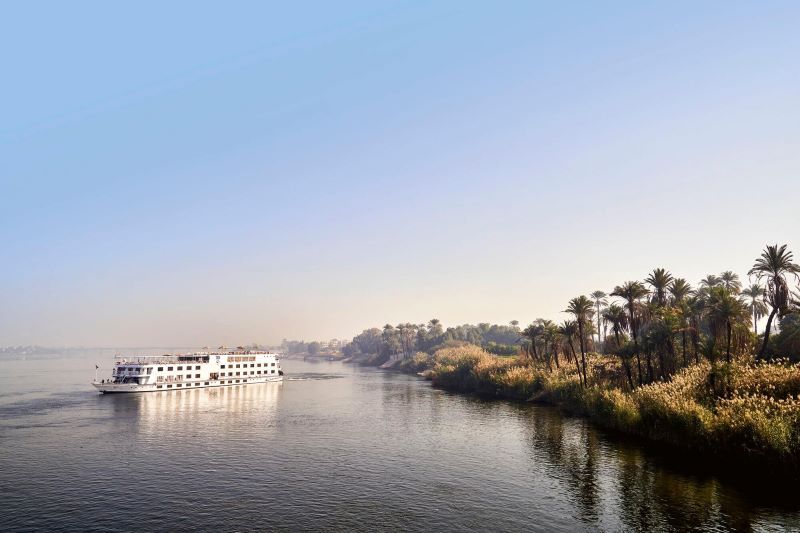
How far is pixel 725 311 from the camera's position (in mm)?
63500

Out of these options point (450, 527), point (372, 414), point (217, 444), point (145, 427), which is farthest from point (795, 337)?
point (145, 427)

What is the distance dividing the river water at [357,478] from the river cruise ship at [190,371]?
40.1 metres

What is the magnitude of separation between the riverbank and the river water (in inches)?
129

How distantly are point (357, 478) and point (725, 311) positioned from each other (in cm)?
5347

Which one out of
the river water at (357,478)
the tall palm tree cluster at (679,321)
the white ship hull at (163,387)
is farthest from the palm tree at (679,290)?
the white ship hull at (163,387)

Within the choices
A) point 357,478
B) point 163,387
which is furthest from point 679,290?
point 163,387

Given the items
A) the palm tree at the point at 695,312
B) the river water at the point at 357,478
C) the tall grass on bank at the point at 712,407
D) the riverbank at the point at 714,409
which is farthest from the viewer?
the palm tree at the point at 695,312

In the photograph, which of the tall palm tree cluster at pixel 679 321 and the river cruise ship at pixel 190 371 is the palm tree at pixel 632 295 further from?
the river cruise ship at pixel 190 371

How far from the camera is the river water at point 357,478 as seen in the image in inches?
1451

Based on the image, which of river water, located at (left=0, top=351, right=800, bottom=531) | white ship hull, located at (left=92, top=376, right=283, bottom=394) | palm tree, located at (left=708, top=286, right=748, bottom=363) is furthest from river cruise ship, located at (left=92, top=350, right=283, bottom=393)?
palm tree, located at (left=708, top=286, right=748, bottom=363)

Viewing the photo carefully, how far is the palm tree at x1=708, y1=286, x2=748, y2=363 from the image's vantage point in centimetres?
6303

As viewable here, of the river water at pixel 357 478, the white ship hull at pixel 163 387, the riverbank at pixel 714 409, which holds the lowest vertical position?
the white ship hull at pixel 163 387

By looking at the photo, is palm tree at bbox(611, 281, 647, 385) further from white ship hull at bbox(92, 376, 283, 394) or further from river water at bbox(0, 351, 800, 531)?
white ship hull at bbox(92, 376, 283, 394)

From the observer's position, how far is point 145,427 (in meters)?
76.4
